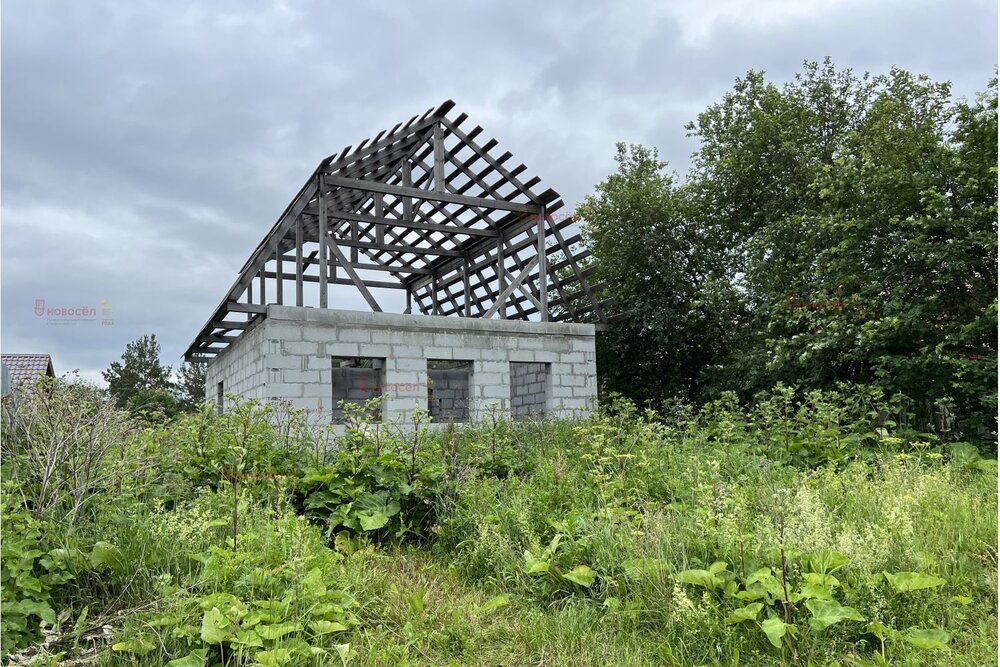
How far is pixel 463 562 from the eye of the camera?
15.2ft

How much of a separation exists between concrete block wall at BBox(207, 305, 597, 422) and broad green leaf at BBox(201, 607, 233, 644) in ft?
20.8

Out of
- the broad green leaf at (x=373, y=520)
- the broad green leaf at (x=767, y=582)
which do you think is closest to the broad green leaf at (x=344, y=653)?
the broad green leaf at (x=373, y=520)

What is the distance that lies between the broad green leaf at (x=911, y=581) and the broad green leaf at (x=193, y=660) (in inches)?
130

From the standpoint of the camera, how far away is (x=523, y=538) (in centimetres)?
461

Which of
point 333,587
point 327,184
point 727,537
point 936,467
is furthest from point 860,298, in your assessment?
point 333,587

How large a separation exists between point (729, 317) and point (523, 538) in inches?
476

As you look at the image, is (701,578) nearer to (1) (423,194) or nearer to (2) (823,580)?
(2) (823,580)

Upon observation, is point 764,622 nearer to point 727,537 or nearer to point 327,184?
point 727,537

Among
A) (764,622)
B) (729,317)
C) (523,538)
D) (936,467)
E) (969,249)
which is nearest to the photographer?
(764,622)

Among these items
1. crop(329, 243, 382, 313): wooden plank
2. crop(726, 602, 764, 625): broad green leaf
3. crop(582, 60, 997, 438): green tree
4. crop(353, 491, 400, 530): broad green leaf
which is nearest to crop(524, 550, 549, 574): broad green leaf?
crop(726, 602, 764, 625): broad green leaf

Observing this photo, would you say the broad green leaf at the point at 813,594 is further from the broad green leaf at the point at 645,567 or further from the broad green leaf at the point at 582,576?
the broad green leaf at the point at 582,576

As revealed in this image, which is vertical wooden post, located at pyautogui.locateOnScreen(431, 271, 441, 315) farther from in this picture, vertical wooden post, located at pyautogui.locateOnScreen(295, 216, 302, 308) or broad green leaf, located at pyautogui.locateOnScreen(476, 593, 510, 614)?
broad green leaf, located at pyautogui.locateOnScreen(476, 593, 510, 614)

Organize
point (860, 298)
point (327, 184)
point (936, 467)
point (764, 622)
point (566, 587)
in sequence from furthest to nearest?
1. point (327, 184)
2. point (860, 298)
3. point (936, 467)
4. point (566, 587)
5. point (764, 622)

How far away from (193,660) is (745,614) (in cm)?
252
